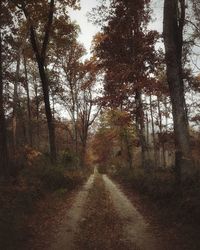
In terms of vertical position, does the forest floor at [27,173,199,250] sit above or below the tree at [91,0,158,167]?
below

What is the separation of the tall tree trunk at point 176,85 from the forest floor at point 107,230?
2159 mm

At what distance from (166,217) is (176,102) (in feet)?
13.4

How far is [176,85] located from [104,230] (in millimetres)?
5754

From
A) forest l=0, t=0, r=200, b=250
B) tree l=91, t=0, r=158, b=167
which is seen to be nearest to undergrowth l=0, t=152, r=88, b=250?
forest l=0, t=0, r=200, b=250

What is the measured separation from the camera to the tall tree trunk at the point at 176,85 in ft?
39.9

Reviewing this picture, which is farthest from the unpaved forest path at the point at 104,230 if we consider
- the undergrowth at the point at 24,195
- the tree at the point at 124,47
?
the tree at the point at 124,47

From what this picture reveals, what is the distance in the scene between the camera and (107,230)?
392 inches

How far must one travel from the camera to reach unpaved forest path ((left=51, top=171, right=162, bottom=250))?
27.6ft

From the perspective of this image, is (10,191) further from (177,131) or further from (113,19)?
(113,19)

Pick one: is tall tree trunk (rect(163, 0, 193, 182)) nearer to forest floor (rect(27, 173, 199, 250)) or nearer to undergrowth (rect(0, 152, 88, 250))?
forest floor (rect(27, 173, 199, 250))

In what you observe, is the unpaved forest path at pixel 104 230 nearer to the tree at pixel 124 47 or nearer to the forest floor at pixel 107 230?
the forest floor at pixel 107 230

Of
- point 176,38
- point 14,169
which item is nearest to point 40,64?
point 14,169

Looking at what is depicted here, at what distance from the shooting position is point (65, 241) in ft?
28.9

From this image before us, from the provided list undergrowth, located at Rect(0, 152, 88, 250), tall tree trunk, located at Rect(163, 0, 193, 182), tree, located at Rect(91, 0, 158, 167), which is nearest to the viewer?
undergrowth, located at Rect(0, 152, 88, 250)
